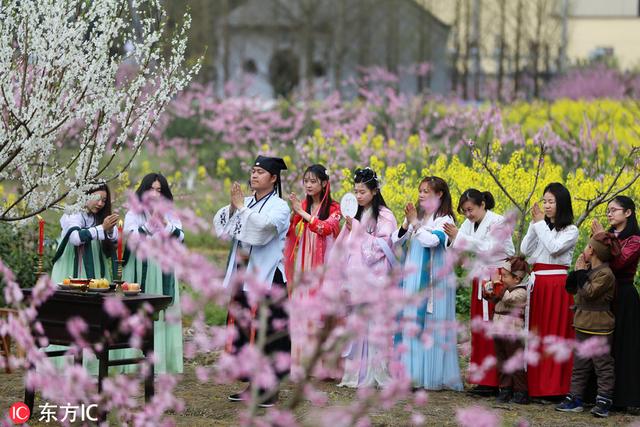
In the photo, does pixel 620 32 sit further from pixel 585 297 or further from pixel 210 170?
pixel 585 297

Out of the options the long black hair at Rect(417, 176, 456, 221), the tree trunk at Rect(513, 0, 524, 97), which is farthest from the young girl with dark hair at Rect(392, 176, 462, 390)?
the tree trunk at Rect(513, 0, 524, 97)

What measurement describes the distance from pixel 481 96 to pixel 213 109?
16855mm

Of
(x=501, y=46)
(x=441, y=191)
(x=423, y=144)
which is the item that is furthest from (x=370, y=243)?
(x=501, y=46)

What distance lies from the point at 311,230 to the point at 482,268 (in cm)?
192

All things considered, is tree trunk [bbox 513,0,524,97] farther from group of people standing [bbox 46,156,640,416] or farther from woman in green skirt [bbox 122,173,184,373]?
woman in green skirt [bbox 122,173,184,373]

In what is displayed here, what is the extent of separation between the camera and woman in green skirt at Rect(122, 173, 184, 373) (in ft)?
27.4

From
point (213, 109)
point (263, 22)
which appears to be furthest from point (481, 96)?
point (213, 109)

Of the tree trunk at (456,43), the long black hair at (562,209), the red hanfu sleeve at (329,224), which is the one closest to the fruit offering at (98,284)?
the red hanfu sleeve at (329,224)

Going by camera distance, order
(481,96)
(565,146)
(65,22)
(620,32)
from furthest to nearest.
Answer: (620,32) < (481,96) < (565,146) < (65,22)

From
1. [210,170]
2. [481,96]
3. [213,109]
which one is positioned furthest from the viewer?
[481,96]

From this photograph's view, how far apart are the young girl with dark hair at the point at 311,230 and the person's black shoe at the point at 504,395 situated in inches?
58.5

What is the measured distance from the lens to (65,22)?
22.2 feet

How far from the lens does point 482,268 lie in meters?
7.04

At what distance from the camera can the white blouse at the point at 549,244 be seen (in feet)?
25.3
